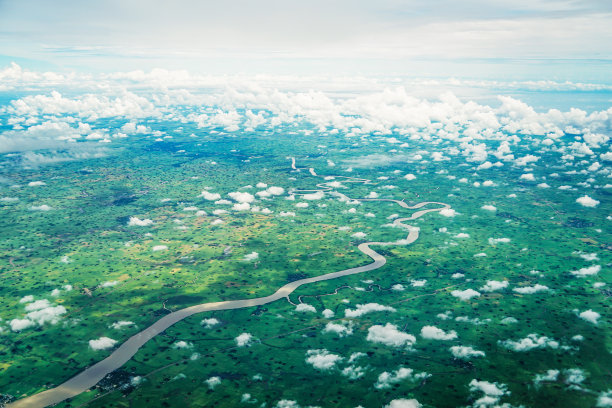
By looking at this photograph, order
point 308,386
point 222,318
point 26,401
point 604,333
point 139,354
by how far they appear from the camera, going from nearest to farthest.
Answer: point 26,401 < point 308,386 < point 139,354 < point 604,333 < point 222,318

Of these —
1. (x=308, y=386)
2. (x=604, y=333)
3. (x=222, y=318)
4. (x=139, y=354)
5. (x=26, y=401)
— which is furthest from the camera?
(x=222, y=318)

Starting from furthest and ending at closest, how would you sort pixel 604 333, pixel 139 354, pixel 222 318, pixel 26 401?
1. pixel 222 318
2. pixel 604 333
3. pixel 139 354
4. pixel 26 401

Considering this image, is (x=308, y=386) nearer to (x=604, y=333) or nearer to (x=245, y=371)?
(x=245, y=371)

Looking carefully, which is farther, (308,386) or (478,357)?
(478,357)

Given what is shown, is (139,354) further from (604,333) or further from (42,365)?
(604,333)

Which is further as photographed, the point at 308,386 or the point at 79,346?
the point at 79,346

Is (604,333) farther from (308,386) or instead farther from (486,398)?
(308,386)

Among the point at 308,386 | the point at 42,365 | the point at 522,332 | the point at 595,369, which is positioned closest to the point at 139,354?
the point at 42,365

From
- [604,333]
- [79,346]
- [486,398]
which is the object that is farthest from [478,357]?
[79,346]

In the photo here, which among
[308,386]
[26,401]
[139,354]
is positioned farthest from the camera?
[139,354]
